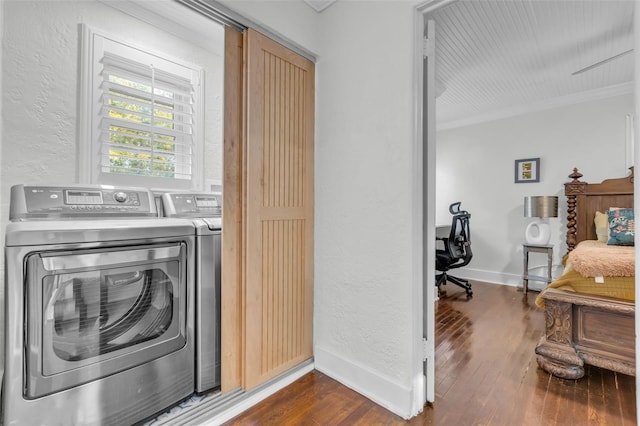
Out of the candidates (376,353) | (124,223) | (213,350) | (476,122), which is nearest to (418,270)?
(376,353)

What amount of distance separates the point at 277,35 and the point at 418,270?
1.61 meters

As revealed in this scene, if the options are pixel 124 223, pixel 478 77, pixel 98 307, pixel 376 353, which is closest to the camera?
pixel 98 307

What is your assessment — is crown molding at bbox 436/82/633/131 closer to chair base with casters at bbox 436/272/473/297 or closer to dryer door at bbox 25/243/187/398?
chair base with casters at bbox 436/272/473/297

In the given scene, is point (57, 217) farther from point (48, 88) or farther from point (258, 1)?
point (258, 1)

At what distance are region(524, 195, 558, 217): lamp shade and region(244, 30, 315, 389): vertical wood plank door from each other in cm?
321

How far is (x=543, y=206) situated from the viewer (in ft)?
→ 12.5

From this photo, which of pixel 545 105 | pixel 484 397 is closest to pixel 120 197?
pixel 484 397

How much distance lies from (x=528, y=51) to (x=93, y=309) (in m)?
3.75

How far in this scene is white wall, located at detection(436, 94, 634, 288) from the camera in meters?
3.73

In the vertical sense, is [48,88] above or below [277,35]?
below

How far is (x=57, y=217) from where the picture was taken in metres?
1.54

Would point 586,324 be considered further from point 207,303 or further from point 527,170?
point 527,170

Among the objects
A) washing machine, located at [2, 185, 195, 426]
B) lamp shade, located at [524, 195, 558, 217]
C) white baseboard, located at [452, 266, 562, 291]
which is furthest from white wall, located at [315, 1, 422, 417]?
white baseboard, located at [452, 266, 562, 291]

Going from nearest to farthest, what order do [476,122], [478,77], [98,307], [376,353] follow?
[98,307]
[376,353]
[478,77]
[476,122]
